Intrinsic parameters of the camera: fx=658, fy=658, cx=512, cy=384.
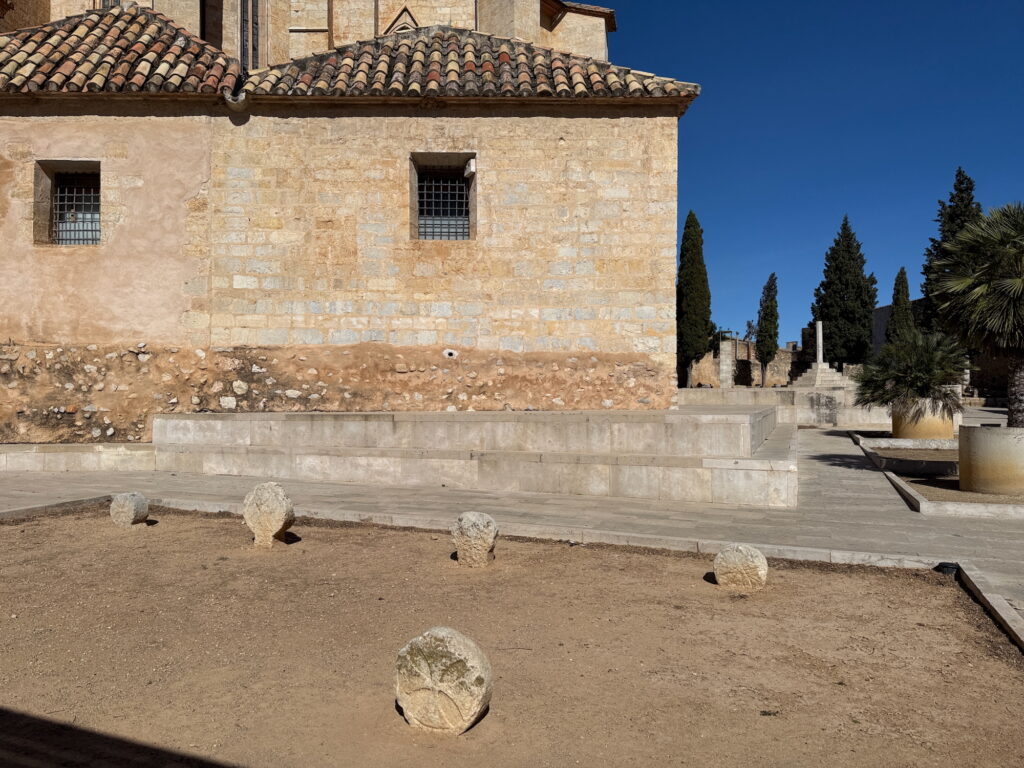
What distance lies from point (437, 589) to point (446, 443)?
4228mm

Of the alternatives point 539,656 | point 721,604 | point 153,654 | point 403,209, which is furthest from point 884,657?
point 403,209

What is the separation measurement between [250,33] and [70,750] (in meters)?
15.7

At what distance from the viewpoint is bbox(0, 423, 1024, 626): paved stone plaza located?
5.64m

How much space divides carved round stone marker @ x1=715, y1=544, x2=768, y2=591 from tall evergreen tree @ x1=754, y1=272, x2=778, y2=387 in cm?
4210

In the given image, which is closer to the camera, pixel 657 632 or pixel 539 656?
pixel 539 656

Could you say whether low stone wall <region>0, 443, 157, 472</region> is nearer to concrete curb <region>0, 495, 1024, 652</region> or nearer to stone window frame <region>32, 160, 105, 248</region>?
concrete curb <region>0, 495, 1024, 652</region>

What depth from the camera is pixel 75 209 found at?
10656mm

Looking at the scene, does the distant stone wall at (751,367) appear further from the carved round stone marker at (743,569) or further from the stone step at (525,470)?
the carved round stone marker at (743,569)

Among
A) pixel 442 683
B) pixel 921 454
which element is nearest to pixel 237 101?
pixel 442 683

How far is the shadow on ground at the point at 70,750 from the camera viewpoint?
2549 millimetres

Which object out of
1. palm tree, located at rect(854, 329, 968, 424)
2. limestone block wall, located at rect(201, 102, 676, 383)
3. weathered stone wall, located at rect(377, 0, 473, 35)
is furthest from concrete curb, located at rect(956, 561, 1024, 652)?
weathered stone wall, located at rect(377, 0, 473, 35)

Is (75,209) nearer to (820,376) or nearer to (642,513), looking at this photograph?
(642,513)

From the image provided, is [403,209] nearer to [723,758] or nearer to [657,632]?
[657,632]

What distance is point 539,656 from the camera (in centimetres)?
357
